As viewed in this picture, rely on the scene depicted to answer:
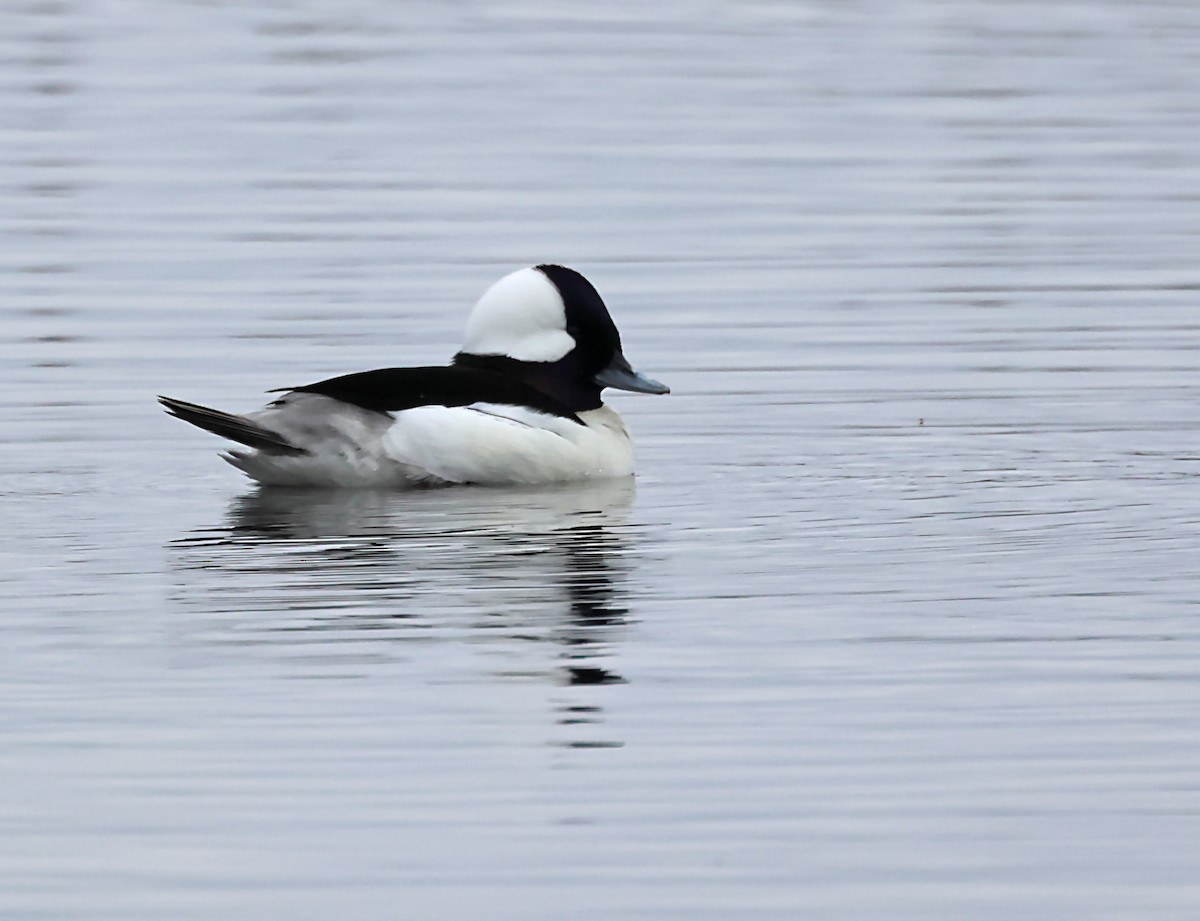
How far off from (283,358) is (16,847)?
24.9 ft

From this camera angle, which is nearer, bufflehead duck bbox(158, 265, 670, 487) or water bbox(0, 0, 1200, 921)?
water bbox(0, 0, 1200, 921)

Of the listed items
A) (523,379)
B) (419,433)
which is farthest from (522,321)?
(419,433)

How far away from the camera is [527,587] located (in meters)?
9.18

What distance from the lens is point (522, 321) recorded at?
11.8 metres

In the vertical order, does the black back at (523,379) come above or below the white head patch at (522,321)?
below

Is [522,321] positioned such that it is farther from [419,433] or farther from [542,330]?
[419,433]

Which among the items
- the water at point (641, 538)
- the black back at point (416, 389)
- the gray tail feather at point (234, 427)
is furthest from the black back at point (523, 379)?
the water at point (641, 538)

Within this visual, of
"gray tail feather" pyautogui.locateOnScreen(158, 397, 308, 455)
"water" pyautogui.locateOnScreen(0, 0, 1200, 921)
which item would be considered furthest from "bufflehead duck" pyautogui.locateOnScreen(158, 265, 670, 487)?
"water" pyautogui.locateOnScreen(0, 0, 1200, 921)

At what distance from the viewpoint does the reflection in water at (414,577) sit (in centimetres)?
828

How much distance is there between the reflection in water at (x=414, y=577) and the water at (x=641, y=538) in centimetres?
3

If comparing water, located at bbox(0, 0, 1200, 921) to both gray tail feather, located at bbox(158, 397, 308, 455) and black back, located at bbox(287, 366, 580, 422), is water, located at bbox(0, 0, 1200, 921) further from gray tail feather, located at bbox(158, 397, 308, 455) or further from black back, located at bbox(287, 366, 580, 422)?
black back, located at bbox(287, 366, 580, 422)

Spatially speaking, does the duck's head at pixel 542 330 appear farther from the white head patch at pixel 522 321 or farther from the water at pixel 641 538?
the water at pixel 641 538

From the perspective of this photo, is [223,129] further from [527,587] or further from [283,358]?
[527,587]

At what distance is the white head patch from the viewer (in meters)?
11.8
